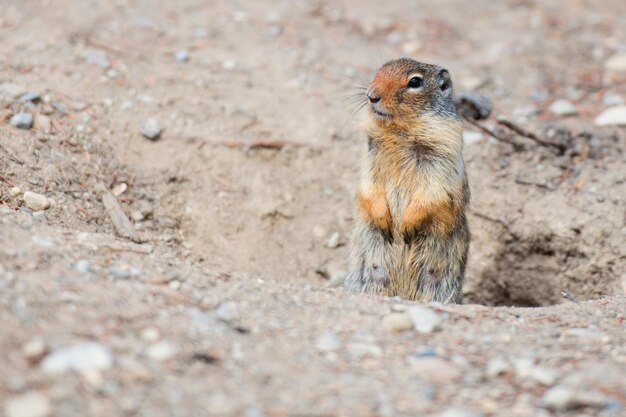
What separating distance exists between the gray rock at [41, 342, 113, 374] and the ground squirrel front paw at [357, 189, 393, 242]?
7.59 ft

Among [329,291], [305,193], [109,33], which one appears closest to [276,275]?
[305,193]

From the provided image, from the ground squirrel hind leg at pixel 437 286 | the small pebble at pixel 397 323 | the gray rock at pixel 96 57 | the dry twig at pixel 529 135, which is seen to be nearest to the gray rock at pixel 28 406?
the small pebble at pixel 397 323

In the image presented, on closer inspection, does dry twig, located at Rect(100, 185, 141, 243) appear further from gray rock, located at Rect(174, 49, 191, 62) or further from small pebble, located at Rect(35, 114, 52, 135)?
gray rock, located at Rect(174, 49, 191, 62)

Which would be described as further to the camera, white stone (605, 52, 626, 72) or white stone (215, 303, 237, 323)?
white stone (605, 52, 626, 72)

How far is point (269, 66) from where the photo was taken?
6.03 m

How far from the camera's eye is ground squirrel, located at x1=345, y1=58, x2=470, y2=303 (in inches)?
169

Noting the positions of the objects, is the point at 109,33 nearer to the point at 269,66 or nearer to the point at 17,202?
the point at 269,66

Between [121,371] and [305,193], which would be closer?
[121,371]

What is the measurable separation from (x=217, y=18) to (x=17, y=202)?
312cm

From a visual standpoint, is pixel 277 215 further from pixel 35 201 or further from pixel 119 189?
pixel 35 201

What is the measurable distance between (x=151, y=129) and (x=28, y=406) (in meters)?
3.21

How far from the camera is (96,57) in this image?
18.3ft

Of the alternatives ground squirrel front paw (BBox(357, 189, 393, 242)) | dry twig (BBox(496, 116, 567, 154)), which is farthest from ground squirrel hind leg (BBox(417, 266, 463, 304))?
dry twig (BBox(496, 116, 567, 154))

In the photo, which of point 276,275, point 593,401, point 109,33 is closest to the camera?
point 593,401
